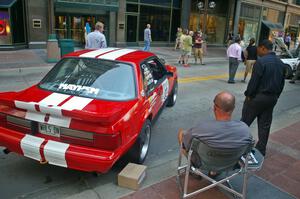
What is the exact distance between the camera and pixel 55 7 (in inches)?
667

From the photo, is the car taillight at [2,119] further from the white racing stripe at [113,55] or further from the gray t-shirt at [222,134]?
the gray t-shirt at [222,134]

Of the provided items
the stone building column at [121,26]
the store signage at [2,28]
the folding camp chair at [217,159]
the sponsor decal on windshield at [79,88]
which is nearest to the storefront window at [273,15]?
the stone building column at [121,26]

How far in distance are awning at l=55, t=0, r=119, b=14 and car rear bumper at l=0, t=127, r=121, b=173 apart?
585 inches

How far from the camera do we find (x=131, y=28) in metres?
20.8

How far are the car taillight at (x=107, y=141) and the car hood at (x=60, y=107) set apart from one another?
0.16 meters

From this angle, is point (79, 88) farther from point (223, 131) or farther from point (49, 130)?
point (223, 131)

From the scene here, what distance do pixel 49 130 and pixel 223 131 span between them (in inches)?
78.3

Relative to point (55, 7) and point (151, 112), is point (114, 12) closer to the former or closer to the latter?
point (55, 7)

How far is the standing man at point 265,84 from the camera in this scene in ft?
13.6

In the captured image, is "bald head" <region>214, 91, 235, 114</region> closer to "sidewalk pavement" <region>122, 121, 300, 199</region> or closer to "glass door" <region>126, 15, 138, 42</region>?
"sidewalk pavement" <region>122, 121, 300, 199</region>

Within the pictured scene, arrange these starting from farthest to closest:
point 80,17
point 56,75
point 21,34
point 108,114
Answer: point 80,17 < point 21,34 < point 56,75 < point 108,114

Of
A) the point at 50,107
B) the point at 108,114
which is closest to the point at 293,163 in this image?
the point at 108,114

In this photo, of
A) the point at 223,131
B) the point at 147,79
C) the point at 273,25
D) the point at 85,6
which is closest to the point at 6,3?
Result: the point at 85,6

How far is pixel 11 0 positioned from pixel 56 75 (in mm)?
13481
